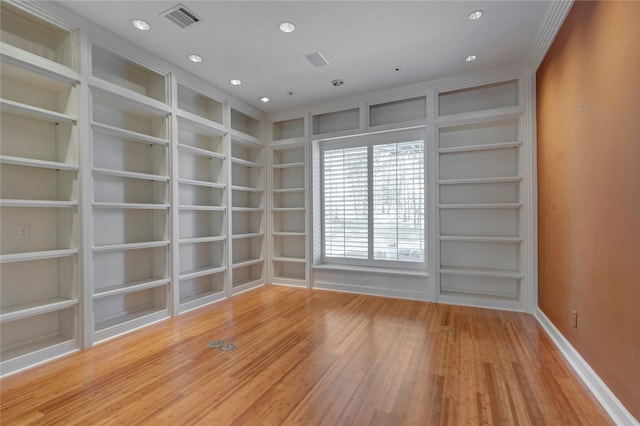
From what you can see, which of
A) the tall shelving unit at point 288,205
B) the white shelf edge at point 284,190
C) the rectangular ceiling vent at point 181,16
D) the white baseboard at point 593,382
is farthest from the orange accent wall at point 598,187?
the tall shelving unit at point 288,205

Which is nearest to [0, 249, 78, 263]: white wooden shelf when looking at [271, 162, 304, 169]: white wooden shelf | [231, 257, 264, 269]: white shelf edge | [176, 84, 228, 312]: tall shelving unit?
[176, 84, 228, 312]: tall shelving unit

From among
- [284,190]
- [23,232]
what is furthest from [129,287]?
[284,190]

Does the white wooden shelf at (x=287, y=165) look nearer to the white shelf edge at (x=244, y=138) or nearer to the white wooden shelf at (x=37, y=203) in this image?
the white shelf edge at (x=244, y=138)

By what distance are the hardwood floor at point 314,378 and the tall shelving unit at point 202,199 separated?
0.89 metres

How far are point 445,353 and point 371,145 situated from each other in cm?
308

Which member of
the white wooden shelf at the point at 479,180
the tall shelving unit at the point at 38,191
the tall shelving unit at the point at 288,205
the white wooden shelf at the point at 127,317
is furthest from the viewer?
the tall shelving unit at the point at 288,205

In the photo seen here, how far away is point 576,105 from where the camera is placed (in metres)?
2.33

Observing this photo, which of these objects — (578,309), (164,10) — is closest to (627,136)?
(578,309)

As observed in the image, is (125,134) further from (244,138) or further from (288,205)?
(288,205)

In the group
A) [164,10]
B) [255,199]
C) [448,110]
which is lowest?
[255,199]

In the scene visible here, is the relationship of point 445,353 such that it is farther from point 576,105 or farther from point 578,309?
point 576,105

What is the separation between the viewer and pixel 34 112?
7.77 feet

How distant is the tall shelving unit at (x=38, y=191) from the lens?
237 cm

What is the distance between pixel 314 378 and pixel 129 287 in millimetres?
2189
